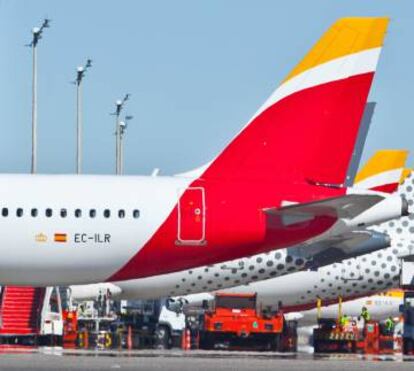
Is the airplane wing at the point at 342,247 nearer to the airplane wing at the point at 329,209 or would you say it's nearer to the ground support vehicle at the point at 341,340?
the ground support vehicle at the point at 341,340

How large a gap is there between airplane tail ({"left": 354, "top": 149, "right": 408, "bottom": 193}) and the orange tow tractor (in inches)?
416

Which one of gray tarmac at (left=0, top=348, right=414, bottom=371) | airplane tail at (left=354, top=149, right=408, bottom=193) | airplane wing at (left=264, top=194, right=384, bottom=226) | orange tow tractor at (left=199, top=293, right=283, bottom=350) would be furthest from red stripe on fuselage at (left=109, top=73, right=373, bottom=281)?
airplane tail at (left=354, top=149, right=408, bottom=193)

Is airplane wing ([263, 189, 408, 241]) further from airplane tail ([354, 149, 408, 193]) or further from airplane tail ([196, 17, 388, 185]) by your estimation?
airplane tail ([354, 149, 408, 193])

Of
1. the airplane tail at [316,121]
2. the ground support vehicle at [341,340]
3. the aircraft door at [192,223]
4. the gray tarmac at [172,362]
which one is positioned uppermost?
the airplane tail at [316,121]

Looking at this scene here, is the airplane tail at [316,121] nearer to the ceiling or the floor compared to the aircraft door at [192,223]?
nearer to the ceiling

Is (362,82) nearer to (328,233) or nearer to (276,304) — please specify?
(328,233)

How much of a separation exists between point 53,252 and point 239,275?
13503 mm

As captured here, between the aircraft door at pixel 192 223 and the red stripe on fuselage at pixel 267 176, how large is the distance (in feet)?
0.42

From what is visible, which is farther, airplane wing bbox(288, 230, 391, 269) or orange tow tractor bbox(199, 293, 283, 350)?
orange tow tractor bbox(199, 293, 283, 350)

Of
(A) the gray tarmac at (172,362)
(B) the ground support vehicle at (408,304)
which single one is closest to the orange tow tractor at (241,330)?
(B) the ground support vehicle at (408,304)

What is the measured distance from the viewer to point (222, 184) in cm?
3809

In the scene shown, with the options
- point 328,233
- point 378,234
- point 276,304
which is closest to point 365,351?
point 378,234

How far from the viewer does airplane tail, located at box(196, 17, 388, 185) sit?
38.3m

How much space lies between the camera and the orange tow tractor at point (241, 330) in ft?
162
